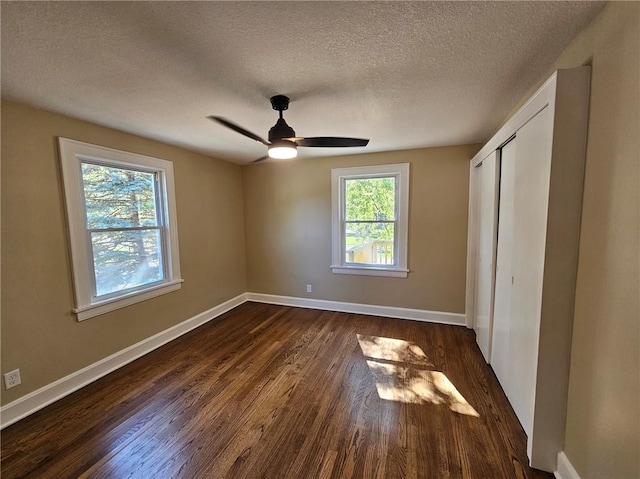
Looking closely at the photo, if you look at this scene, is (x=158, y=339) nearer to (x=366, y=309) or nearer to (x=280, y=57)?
(x=366, y=309)

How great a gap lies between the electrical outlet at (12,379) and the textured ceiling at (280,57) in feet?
6.44

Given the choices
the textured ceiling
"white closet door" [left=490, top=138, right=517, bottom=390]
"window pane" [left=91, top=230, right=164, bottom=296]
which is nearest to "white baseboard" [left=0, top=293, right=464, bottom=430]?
"window pane" [left=91, top=230, right=164, bottom=296]

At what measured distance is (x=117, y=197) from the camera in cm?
271

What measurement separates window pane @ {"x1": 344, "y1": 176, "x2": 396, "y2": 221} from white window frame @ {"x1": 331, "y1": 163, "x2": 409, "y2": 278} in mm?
65

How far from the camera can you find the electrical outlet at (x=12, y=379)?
192 centimetres

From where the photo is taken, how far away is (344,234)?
400 cm

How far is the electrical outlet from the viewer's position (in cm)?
192

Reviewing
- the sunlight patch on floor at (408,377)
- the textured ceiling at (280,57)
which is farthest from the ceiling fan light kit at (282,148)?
the sunlight patch on floor at (408,377)

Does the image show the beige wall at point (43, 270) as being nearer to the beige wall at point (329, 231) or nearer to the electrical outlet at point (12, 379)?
the electrical outlet at point (12, 379)

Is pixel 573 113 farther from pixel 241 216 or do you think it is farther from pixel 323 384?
pixel 241 216

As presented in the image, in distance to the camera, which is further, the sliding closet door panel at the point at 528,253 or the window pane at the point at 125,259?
the window pane at the point at 125,259

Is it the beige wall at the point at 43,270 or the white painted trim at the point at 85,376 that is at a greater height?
the beige wall at the point at 43,270

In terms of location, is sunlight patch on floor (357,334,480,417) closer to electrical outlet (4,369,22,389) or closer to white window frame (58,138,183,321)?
white window frame (58,138,183,321)

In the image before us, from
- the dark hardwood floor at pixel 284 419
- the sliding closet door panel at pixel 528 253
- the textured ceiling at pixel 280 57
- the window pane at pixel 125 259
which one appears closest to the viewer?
the textured ceiling at pixel 280 57
